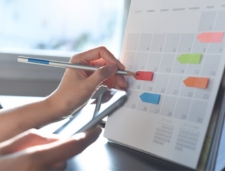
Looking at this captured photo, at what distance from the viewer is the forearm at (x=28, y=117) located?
0.69m

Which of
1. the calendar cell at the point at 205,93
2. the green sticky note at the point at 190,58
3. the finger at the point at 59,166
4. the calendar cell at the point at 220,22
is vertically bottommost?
the finger at the point at 59,166

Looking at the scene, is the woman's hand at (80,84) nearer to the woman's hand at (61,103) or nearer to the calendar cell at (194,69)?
the woman's hand at (61,103)

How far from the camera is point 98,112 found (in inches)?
23.1

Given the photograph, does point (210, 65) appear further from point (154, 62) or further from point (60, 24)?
point (60, 24)

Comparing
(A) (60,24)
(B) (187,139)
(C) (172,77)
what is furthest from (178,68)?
(A) (60,24)

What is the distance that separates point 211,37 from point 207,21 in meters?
0.03

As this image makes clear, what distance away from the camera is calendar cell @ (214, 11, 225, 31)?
1.72ft

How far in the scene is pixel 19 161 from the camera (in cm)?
36

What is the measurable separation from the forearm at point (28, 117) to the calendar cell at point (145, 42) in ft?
0.72

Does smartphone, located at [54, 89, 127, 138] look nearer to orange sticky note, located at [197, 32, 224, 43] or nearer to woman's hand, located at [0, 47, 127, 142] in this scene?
woman's hand, located at [0, 47, 127, 142]

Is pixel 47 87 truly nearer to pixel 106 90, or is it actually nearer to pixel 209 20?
pixel 106 90

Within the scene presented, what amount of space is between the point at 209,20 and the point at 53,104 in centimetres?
37

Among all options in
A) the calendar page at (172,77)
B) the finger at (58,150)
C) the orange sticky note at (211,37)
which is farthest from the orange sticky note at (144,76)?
the finger at (58,150)

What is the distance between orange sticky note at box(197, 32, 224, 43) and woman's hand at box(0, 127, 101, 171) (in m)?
0.26
